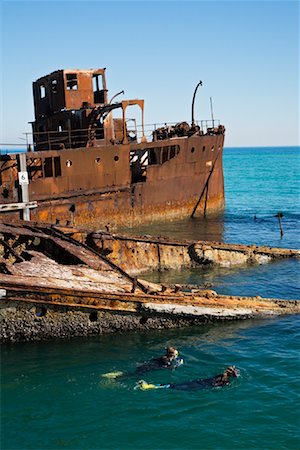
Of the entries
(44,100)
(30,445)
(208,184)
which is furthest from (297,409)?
(44,100)

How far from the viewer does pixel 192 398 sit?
8664 millimetres

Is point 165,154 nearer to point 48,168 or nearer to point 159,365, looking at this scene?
point 48,168

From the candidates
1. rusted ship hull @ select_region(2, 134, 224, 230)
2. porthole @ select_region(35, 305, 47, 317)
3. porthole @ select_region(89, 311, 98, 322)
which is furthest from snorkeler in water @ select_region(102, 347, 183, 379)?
rusted ship hull @ select_region(2, 134, 224, 230)

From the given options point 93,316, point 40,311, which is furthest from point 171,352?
point 40,311

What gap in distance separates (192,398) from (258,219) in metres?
21.9

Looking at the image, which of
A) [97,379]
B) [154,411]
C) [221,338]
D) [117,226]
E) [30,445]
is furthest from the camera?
[117,226]

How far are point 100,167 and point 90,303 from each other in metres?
13.5

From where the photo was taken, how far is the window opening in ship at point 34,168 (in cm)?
2205

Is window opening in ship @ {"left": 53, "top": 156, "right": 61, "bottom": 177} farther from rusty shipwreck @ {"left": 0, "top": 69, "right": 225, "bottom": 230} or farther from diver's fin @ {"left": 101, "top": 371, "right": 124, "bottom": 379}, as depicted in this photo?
diver's fin @ {"left": 101, "top": 371, "right": 124, "bottom": 379}

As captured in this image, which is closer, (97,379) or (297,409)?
(297,409)

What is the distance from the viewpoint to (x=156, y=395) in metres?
8.71

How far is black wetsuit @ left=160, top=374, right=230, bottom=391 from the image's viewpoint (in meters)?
8.98

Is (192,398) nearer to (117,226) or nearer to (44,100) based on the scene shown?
(117,226)

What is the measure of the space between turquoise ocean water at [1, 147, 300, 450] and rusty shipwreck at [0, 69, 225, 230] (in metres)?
11.5
